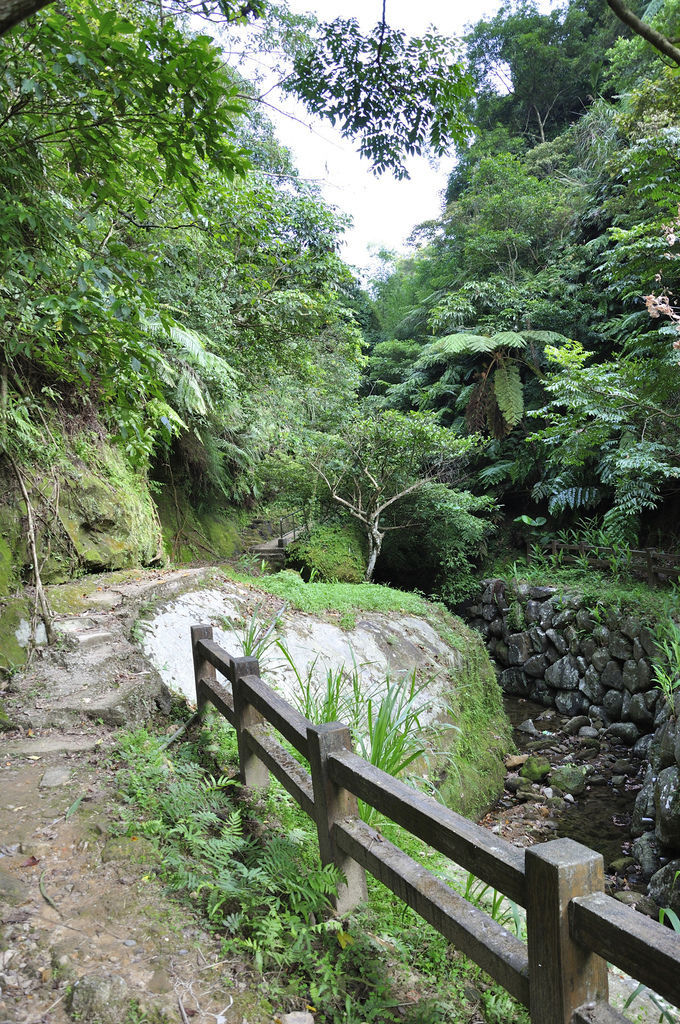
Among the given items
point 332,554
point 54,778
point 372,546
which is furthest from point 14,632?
point 372,546

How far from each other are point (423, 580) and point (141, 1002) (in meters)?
10.4

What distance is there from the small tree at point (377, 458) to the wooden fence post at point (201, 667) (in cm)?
609

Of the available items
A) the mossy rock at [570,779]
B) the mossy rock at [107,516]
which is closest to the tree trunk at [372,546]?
the mossy rock at [107,516]

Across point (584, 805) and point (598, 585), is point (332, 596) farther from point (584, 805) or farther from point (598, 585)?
point (598, 585)

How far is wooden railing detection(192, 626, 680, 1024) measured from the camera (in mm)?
1151

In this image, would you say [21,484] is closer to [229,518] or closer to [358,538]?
[229,518]

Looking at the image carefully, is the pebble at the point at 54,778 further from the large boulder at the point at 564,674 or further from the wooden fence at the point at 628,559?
the wooden fence at the point at 628,559

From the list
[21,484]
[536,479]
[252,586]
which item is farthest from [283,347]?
[536,479]

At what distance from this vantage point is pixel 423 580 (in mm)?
11719

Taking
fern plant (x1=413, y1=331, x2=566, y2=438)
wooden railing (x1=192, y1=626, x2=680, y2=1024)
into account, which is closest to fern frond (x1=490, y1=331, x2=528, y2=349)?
fern plant (x1=413, y1=331, x2=566, y2=438)

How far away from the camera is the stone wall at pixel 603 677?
4719 mm

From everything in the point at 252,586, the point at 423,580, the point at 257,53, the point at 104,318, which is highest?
the point at 257,53

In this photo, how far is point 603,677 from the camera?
813cm

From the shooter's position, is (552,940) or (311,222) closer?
(552,940)
